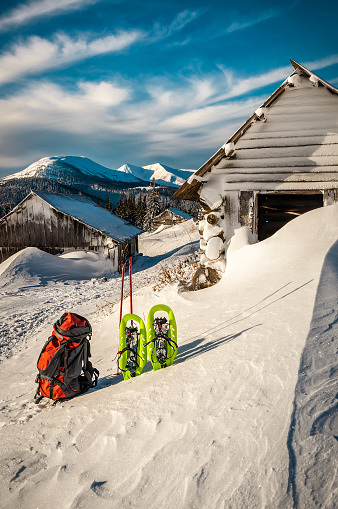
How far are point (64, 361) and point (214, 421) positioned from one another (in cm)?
219

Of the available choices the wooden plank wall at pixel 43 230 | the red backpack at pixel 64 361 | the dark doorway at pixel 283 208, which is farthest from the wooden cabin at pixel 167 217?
the red backpack at pixel 64 361

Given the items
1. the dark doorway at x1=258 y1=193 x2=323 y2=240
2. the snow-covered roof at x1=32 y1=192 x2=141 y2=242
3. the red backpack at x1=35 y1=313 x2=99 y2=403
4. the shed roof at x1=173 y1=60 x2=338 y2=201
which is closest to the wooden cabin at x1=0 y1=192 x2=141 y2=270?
the snow-covered roof at x1=32 y1=192 x2=141 y2=242

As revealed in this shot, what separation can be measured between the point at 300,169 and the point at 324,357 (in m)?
5.96

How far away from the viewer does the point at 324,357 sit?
123 inches

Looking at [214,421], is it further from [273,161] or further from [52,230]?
[52,230]

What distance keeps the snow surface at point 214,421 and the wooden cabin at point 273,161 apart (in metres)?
2.79

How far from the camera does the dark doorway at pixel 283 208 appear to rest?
34.5 feet

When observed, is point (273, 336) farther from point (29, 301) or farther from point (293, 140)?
point (29, 301)

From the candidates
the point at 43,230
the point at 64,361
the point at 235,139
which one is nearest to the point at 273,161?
the point at 235,139

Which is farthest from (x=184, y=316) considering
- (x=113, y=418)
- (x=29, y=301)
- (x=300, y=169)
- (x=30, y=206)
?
(x=30, y=206)

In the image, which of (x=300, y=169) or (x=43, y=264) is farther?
(x=43, y=264)

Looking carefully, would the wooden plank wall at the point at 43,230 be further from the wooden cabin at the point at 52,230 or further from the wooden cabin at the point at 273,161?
the wooden cabin at the point at 273,161

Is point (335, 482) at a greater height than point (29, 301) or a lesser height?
greater

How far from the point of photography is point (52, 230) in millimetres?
Result: 23297
